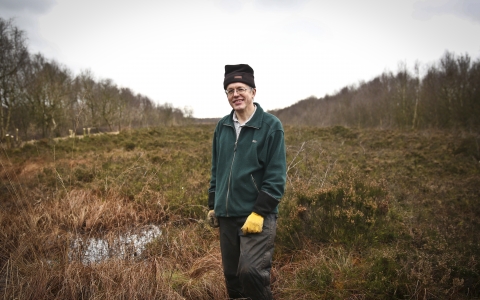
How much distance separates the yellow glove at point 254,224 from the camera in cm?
217

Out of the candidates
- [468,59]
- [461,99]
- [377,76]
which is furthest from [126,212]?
[377,76]

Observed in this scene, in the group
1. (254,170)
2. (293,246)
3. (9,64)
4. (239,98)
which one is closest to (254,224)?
(254,170)

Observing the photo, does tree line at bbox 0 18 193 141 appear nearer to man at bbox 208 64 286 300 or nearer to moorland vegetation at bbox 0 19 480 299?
moorland vegetation at bbox 0 19 480 299

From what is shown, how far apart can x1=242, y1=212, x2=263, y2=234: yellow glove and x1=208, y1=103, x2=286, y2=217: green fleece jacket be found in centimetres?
4

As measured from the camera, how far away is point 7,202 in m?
6.43

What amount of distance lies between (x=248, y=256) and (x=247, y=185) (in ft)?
1.79

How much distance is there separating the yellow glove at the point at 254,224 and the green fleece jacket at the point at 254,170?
4 cm

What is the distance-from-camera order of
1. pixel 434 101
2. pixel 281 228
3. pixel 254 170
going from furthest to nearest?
pixel 434 101
pixel 281 228
pixel 254 170

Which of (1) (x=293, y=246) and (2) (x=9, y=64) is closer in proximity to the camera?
(1) (x=293, y=246)

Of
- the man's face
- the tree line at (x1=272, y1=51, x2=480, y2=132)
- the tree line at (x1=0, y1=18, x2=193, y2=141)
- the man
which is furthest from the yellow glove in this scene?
the tree line at (x1=272, y1=51, x2=480, y2=132)

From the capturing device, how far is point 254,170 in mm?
2326

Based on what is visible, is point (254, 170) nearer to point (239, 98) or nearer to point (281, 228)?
point (239, 98)

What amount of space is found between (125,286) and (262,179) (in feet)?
5.49

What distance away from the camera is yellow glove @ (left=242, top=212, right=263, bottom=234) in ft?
7.12
